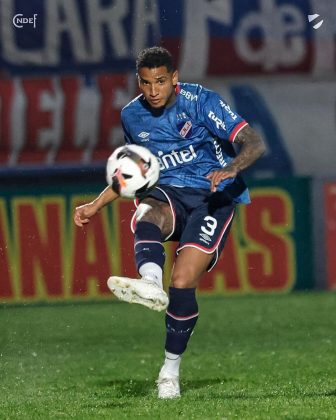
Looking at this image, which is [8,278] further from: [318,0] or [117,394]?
[117,394]

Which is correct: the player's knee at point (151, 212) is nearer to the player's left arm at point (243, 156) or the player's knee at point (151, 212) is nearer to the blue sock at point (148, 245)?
the blue sock at point (148, 245)

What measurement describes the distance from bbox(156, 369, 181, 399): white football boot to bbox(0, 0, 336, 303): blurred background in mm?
7306

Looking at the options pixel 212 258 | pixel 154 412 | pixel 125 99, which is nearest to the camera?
pixel 154 412

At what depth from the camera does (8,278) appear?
1467cm

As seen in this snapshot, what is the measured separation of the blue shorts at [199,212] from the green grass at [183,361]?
93 centimetres

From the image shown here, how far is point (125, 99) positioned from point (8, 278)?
4.01 meters

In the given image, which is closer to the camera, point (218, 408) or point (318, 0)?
point (218, 408)

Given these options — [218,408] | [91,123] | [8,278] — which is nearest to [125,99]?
[91,123]

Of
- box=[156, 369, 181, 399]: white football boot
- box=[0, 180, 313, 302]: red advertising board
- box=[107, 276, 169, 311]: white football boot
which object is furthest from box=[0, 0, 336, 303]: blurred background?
box=[107, 276, 169, 311]: white football boot

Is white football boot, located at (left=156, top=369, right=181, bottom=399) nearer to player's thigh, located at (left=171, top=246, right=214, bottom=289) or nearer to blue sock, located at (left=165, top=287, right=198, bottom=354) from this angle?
blue sock, located at (left=165, top=287, right=198, bottom=354)

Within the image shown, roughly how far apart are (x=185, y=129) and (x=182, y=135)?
0.04 meters

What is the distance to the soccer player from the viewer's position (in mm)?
7355

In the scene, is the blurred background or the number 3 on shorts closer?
the number 3 on shorts

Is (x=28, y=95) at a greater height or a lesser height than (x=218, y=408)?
→ lesser
